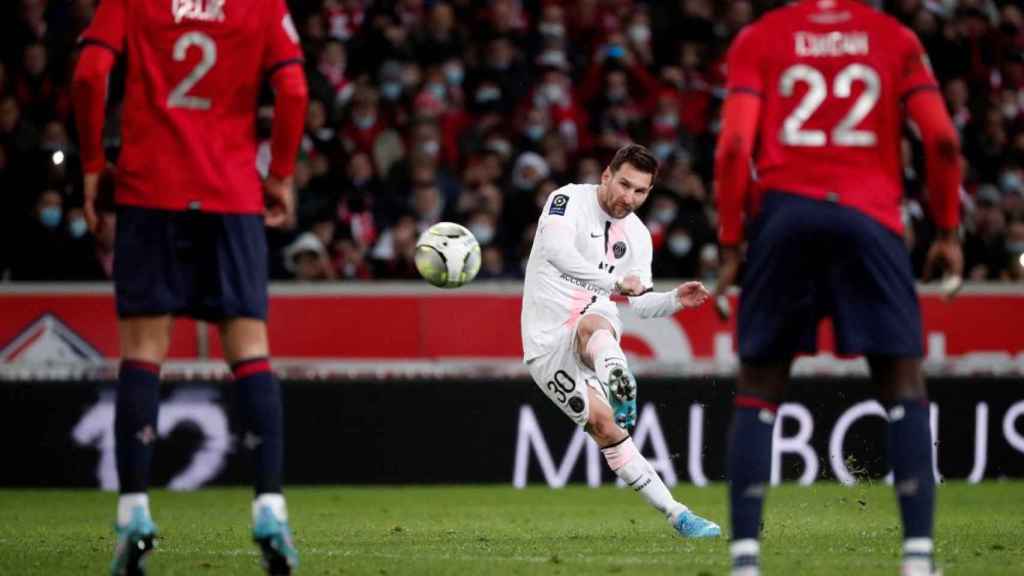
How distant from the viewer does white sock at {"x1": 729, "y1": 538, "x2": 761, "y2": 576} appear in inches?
237

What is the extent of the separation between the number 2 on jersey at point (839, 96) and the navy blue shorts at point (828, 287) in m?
0.24

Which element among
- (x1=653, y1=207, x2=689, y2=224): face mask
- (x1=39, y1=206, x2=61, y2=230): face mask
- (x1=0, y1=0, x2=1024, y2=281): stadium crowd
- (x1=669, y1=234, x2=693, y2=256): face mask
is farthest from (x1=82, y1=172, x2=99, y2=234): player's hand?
(x1=653, y1=207, x2=689, y2=224): face mask

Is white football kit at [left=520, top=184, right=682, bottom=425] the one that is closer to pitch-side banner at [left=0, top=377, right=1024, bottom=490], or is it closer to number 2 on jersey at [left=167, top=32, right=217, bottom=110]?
number 2 on jersey at [left=167, top=32, right=217, bottom=110]

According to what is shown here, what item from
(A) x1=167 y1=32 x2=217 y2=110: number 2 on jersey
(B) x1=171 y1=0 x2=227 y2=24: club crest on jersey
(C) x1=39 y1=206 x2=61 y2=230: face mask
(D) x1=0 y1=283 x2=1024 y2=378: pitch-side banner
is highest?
(B) x1=171 y1=0 x2=227 y2=24: club crest on jersey

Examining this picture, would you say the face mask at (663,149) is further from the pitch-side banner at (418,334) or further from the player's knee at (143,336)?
the player's knee at (143,336)

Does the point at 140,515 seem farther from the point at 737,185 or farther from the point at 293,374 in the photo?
the point at 293,374

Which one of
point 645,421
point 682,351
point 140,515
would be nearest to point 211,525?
point 140,515

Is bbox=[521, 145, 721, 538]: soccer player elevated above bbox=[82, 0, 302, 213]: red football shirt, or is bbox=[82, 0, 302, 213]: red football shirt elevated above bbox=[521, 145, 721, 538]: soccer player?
bbox=[82, 0, 302, 213]: red football shirt

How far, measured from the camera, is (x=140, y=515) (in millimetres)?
6543

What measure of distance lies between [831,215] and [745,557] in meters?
1.17

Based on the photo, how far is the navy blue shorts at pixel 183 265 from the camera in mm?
6633

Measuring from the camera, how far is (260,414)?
6.71 m

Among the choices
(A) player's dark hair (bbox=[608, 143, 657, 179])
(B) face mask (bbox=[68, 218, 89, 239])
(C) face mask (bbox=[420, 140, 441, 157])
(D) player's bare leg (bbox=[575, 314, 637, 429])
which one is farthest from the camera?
(C) face mask (bbox=[420, 140, 441, 157])

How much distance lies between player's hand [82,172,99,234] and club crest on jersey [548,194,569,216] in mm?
3666
